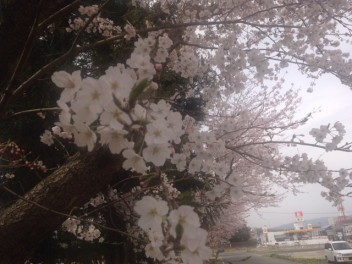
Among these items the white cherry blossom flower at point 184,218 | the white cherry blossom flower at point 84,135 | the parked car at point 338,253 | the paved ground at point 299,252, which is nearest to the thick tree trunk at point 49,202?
the white cherry blossom flower at point 84,135

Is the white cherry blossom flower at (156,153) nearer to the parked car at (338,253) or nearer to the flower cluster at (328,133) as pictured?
the flower cluster at (328,133)

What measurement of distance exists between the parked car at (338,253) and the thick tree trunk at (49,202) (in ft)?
51.7

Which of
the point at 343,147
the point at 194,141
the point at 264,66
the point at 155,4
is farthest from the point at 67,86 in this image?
the point at 155,4

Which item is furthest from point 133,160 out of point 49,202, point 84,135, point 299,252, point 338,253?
point 299,252

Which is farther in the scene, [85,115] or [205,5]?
[205,5]

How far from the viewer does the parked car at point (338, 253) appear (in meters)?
15.5

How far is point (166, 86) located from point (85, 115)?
530 centimetres

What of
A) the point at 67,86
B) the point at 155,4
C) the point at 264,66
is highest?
the point at 155,4

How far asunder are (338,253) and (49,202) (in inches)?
638

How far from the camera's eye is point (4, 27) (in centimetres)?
284

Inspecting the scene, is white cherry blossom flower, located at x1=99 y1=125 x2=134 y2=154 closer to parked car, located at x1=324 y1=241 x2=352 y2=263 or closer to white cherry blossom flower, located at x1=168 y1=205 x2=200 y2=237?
white cherry blossom flower, located at x1=168 y1=205 x2=200 y2=237

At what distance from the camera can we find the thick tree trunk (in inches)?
111

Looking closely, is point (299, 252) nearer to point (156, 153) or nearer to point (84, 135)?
point (156, 153)

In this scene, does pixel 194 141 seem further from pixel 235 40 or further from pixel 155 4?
pixel 155 4
